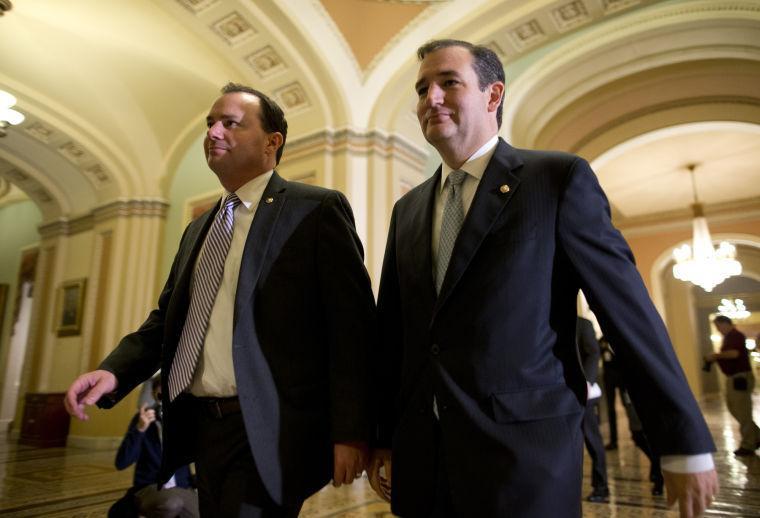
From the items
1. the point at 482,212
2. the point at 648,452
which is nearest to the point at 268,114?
the point at 482,212

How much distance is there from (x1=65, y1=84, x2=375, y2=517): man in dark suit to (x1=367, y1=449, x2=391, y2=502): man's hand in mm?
68

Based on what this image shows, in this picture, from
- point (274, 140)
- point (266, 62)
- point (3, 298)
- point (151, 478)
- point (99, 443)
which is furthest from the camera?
point (3, 298)

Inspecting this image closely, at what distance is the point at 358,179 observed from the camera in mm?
6004

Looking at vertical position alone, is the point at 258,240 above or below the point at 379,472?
above

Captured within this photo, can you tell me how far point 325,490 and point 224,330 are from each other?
3448 mm

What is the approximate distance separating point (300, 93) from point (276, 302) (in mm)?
5314

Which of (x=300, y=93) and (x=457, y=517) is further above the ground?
(x=300, y=93)

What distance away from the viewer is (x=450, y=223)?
1.34 m

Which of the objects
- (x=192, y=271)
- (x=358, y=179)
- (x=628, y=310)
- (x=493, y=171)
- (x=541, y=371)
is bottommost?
(x=541, y=371)

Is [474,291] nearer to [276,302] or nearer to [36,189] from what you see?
[276,302]

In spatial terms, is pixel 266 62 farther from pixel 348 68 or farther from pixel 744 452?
pixel 744 452

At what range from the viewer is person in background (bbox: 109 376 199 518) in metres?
2.60

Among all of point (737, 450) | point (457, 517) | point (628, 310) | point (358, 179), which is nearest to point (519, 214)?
point (628, 310)

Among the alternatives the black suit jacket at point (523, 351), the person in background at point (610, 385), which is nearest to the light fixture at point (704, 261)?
the person in background at point (610, 385)
